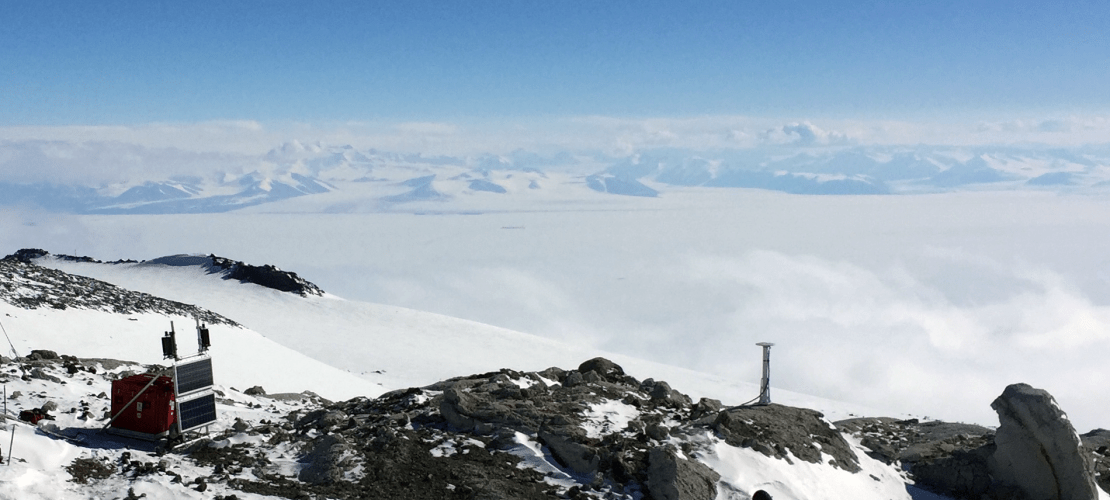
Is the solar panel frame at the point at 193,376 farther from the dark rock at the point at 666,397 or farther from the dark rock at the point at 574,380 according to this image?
the dark rock at the point at 666,397

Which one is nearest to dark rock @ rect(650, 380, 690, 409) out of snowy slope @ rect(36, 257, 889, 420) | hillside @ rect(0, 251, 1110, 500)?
hillside @ rect(0, 251, 1110, 500)

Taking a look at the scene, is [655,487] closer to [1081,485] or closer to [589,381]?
[589,381]

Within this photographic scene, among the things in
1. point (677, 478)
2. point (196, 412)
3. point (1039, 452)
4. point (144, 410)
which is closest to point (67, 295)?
A: point (144, 410)

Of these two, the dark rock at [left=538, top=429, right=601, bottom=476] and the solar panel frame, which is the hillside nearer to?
the dark rock at [left=538, top=429, right=601, bottom=476]

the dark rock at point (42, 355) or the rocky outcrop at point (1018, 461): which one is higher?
the dark rock at point (42, 355)

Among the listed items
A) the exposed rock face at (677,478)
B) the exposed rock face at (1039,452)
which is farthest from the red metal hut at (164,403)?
the exposed rock face at (1039,452)

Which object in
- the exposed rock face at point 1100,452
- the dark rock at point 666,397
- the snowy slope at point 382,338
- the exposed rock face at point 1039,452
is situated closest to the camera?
the exposed rock face at point 1039,452
